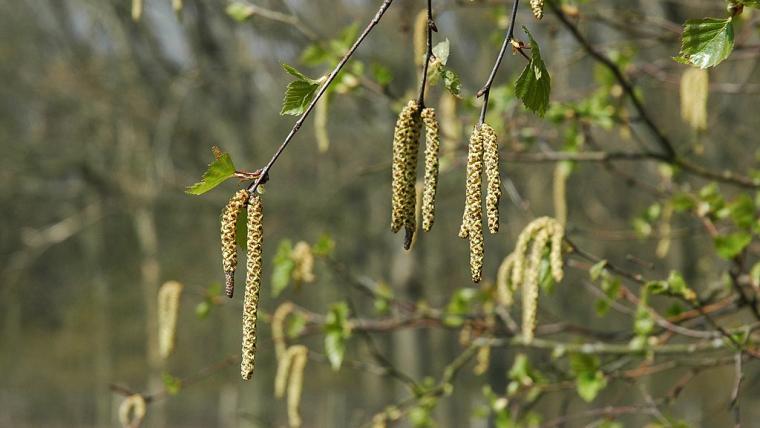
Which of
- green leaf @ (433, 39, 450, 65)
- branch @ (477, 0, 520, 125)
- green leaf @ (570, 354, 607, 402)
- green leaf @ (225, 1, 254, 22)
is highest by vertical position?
green leaf @ (225, 1, 254, 22)

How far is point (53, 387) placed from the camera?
91.1 ft

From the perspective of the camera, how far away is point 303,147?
1948 centimetres

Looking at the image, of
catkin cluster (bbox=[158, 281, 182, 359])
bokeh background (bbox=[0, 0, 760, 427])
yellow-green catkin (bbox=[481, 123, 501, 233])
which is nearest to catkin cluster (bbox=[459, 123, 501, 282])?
yellow-green catkin (bbox=[481, 123, 501, 233])

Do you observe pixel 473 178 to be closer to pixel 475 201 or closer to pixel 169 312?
pixel 475 201

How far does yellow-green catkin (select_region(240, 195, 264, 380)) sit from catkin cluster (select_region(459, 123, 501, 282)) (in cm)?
29

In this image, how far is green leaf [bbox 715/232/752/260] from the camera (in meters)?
2.60

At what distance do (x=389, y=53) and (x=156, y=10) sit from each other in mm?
3078

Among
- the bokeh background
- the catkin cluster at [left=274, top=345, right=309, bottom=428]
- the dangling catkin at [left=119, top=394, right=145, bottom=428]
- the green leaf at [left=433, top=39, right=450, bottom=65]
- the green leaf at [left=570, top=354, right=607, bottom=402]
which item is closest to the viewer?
the green leaf at [left=433, top=39, right=450, bottom=65]

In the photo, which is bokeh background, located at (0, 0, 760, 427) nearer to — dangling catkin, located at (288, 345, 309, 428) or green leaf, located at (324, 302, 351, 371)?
dangling catkin, located at (288, 345, 309, 428)

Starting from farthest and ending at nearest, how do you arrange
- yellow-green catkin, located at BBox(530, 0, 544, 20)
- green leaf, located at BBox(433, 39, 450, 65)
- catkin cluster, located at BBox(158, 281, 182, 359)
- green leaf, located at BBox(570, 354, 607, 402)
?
1. catkin cluster, located at BBox(158, 281, 182, 359)
2. green leaf, located at BBox(570, 354, 607, 402)
3. green leaf, located at BBox(433, 39, 450, 65)
4. yellow-green catkin, located at BBox(530, 0, 544, 20)

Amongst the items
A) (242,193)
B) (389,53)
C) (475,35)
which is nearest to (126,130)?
(389,53)

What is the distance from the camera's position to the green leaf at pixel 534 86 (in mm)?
1264

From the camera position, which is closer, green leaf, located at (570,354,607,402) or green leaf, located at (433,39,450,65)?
green leaf, located at (433,39,450,65)

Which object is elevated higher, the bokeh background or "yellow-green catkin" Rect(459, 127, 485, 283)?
the bokeh background
